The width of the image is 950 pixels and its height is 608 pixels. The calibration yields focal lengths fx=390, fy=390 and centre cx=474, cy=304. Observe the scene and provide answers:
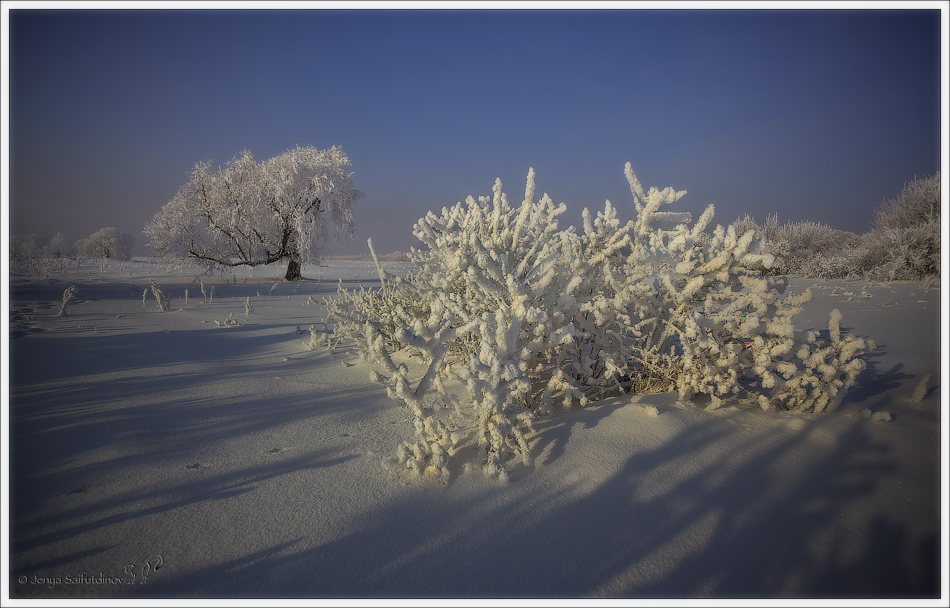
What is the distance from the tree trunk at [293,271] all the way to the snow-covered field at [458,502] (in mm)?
14602

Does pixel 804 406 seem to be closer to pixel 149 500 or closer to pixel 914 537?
pixel 914 537

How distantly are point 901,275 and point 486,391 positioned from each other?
17.7 metres

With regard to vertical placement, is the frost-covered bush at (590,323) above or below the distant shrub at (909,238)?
below

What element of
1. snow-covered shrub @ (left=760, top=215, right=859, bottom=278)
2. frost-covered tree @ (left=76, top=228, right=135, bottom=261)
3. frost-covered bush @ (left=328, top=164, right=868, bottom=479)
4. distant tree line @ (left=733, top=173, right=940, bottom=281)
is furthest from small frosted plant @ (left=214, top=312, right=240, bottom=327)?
frost-covered tree @ (left=76, top=228, right=135, bottom=261)

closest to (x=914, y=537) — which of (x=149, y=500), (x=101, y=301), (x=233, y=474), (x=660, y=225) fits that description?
(x=660, y=225)

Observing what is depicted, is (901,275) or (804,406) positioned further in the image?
(901,275)

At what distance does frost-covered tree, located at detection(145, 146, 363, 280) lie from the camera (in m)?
15.3

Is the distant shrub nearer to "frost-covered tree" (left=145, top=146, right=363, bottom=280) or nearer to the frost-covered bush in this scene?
the frost-covered bush

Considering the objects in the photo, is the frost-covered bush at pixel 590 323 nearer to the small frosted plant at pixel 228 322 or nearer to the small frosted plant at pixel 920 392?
the small frosted plant at pixel 920 392

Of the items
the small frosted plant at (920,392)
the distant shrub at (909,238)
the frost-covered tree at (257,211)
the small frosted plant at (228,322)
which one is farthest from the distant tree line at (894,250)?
the frost-covered tree at (257,211)

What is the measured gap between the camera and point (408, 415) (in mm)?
2645

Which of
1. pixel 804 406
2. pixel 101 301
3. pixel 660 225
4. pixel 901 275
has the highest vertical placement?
pixel 901 275

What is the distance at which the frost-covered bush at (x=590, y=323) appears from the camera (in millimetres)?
1982

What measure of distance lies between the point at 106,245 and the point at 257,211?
29753mm
